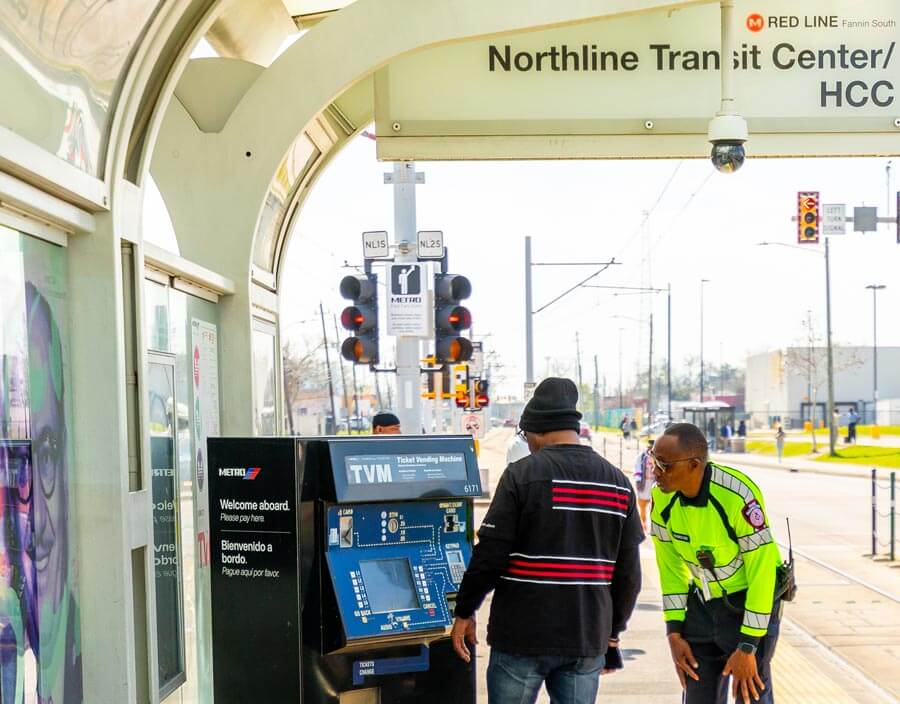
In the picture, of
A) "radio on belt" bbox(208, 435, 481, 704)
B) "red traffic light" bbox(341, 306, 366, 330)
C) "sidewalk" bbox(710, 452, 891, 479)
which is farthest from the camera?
"sidewalk" bbox(710, 452, 891, 479)

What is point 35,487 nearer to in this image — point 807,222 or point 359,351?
point 359,351

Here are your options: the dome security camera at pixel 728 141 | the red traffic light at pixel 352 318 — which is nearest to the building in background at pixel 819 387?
the red traffic light at pixel 352 318

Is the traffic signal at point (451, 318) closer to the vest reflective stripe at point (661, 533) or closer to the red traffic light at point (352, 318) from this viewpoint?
the red traffic light at point (352, 318)

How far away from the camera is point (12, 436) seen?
3965 millimetres

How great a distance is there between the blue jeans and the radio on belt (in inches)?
21.1

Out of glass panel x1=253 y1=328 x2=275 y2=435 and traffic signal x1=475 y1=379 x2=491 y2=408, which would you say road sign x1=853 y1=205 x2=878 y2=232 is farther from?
glass panel x1=253 y1=328 x2=275 y2=435

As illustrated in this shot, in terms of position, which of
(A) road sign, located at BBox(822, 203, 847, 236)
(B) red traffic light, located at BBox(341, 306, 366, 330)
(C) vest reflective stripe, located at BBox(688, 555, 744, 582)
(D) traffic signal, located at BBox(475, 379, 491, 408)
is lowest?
(D) traffic signal, located at BBox(475, 379, 491, 408)

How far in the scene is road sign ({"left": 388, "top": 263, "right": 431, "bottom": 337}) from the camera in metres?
12.6

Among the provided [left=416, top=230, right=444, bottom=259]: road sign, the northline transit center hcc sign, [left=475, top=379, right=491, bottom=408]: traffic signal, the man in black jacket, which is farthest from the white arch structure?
[left=475, top=379, right=491, bottom=408]: traffic signal

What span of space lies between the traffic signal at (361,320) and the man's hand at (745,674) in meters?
6.62

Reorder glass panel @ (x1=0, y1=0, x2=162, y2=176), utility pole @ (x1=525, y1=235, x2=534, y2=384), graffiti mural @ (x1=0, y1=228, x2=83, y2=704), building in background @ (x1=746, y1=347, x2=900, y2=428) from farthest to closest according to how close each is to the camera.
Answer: building in background @ (x1=746, y1=347, x2=900, y2=428), utility pole @ (x1=525, y1=235, x2=534, y2=384), graffiti mural @ (x1=0, y1=228, x2=83, y2=704), glass panel @ (x1=0, y1=0, x2=162, y2=176)

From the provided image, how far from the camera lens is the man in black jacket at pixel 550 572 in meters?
4.58

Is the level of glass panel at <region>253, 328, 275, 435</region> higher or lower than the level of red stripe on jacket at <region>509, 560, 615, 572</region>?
higher

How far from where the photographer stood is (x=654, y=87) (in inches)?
299
